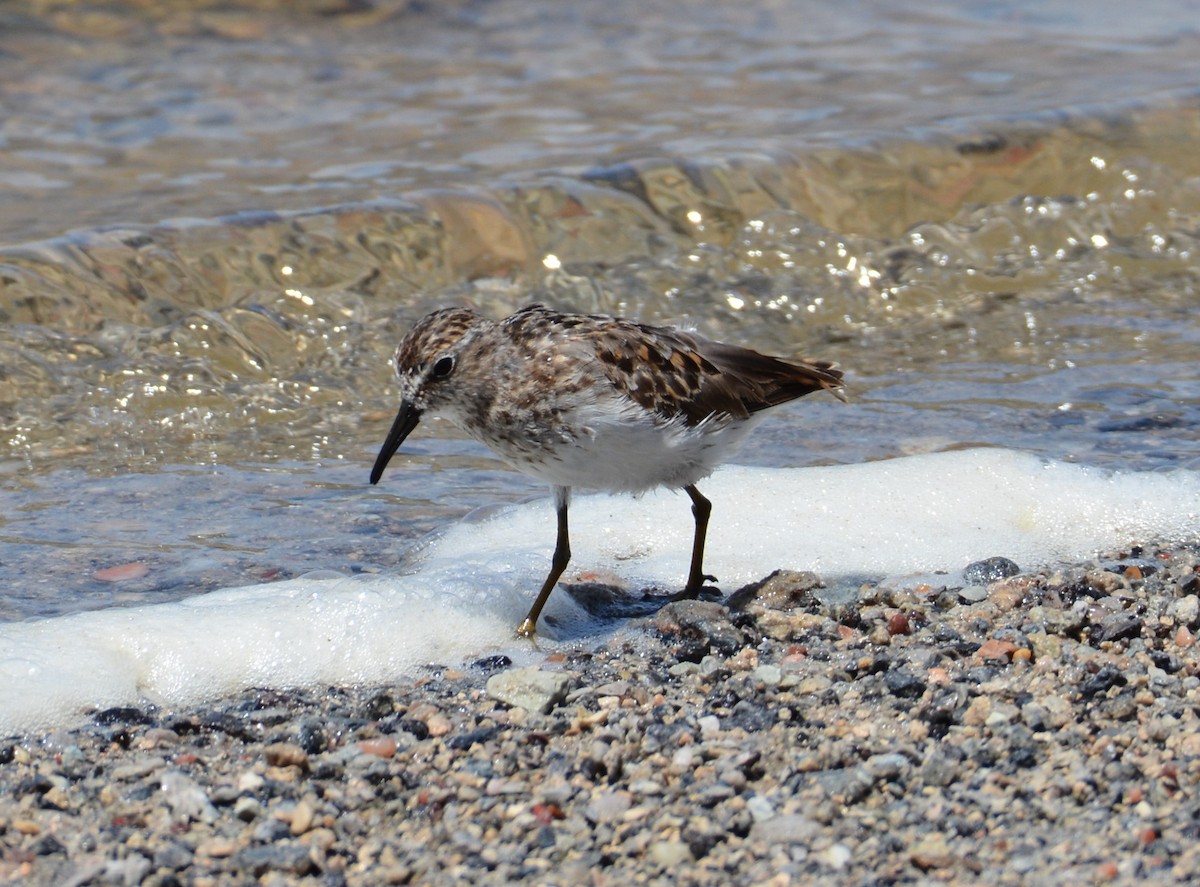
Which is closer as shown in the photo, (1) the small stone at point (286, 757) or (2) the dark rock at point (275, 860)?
(2) the dark rock at point (275, 860)

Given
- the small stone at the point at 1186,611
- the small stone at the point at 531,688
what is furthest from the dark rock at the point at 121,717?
the small stone at the point at 1186,611

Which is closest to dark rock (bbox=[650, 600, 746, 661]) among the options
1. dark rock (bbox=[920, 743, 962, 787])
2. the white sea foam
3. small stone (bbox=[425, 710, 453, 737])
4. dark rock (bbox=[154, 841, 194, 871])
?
the white sea foam

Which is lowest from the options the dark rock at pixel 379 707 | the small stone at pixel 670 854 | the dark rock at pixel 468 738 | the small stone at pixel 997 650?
the dark rock at pixel 379 707

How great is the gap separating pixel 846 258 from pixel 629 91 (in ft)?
12.4

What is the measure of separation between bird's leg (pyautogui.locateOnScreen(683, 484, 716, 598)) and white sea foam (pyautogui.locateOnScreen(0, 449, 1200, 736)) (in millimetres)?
294

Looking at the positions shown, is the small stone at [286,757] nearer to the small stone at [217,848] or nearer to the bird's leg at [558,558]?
the small stone at [217,848]

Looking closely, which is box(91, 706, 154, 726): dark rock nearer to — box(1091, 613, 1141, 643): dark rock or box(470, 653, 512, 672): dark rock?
box(470, 653, 512, 672): dark rock

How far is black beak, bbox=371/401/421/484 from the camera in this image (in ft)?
18.6

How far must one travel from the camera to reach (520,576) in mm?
5957

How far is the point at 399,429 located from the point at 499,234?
4.53 m

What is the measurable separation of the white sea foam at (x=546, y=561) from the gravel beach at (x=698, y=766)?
20cm

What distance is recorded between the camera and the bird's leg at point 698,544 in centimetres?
580

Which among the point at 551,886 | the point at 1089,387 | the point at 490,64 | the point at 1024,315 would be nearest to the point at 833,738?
the point at 551,886

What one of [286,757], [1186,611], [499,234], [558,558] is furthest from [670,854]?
[499,234]
